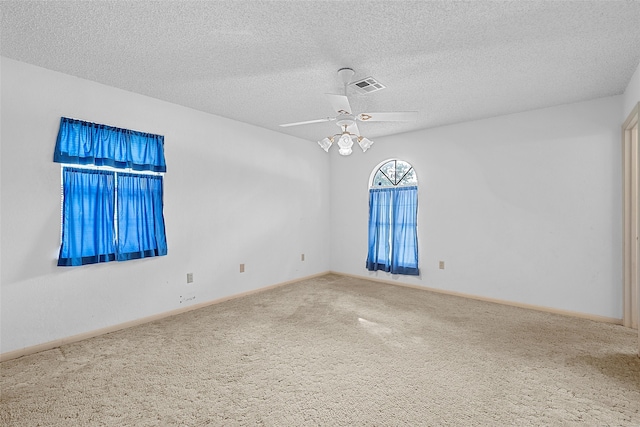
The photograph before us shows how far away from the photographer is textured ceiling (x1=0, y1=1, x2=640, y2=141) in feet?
6.50

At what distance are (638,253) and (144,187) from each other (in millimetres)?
5146

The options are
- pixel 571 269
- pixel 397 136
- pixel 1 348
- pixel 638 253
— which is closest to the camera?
pixel 1 348

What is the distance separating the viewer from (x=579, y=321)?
347 cm

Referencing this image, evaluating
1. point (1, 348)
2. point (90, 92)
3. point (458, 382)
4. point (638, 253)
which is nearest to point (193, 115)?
point (90, 92)

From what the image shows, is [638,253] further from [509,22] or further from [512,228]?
[509,22]

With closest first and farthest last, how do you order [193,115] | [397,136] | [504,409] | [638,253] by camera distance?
[504,409] < [638,253] < [193,115] < [397,136]

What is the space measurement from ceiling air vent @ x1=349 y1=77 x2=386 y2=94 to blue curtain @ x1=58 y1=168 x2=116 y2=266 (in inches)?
104

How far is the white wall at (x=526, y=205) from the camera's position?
351 centimetres

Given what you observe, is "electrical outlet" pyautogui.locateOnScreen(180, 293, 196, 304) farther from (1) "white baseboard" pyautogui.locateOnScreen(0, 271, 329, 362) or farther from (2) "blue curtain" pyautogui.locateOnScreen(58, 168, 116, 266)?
(2) "blue curtain" pyautogui.locateOnScreen(58, 168, 116, 266)

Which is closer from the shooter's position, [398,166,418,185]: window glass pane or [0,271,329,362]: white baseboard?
[0,271,329,362]: white baseboard

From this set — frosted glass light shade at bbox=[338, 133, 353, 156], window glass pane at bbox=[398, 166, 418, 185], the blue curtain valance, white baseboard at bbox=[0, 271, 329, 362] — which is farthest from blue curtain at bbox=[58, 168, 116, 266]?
window glass pane at bbox=[398, 166, 418, 185]

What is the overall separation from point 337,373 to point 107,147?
3.09 meters

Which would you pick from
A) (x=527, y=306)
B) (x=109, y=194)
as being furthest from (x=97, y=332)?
(x=527, y=306)

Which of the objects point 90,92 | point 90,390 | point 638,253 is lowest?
point 90,390
